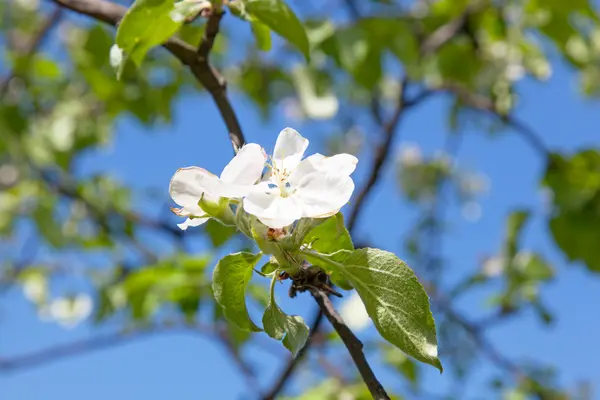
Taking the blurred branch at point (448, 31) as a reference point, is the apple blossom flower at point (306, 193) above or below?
above

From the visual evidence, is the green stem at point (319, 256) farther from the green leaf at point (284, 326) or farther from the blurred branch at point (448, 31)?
the blurred branch at point (448, 31)

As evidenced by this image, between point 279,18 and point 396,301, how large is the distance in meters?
0.34

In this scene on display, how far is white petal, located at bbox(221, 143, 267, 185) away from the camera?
502 mm

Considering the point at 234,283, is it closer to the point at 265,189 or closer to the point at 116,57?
the point at 265,189

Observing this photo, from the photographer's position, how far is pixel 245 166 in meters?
0.51

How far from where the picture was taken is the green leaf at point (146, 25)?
0.63m

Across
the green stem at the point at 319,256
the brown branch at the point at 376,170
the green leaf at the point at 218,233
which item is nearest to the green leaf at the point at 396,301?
the green stem at the point at 319,256

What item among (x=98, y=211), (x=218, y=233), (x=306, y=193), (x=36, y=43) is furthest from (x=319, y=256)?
(x=36, y=43)

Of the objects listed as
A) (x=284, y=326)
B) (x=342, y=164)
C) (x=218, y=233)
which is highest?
(x=342, y=164)

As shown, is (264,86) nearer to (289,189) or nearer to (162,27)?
(162,27)

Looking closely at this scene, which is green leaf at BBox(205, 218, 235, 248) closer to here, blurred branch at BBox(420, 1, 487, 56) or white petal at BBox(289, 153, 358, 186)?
white petal at BBox(289, 153, 358, 186)

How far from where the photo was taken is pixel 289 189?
0.53m

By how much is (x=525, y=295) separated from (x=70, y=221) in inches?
68.2

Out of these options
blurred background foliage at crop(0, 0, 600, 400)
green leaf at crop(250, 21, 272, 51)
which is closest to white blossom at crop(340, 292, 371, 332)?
blurred background foliage at crop(0, 0, 600, 400)
